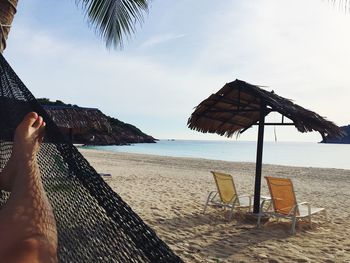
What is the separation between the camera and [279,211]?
5.44 meters

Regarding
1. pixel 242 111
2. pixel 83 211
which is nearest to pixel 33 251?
pixel 83 211

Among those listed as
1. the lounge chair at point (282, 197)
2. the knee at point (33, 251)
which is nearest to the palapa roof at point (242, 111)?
the lounge chair at point (282, 197)

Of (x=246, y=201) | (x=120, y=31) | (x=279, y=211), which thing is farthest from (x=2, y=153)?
(x=246, y=201)

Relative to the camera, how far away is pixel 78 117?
37.3 ft

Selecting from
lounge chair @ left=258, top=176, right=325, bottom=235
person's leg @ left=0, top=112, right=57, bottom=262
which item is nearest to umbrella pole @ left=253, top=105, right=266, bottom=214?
lounge chair @ left=258, top=176, right=325, bottom=235

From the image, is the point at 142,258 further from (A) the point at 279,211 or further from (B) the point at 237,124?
(B) the point at 237,124

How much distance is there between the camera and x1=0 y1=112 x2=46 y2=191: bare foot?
4.36 ft

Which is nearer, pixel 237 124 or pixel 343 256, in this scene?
pixel 343 256

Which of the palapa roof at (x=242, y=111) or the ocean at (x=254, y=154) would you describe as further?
the ocean at (x=254, y=154)

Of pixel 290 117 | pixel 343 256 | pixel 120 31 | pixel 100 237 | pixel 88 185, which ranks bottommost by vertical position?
pixel 343 256

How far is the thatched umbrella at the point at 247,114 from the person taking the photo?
5.68m

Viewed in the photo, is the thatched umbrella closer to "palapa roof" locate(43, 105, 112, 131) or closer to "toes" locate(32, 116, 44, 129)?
"toes" locate(32, 116, 44, 129)

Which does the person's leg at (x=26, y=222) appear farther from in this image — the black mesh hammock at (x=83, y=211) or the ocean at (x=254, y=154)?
the ocean at (x=254, y=154)

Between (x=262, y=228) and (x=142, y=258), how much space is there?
4.45 m
